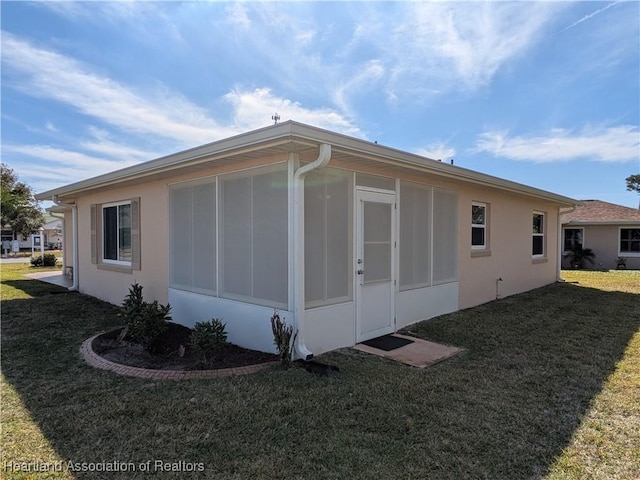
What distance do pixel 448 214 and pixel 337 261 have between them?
3246 mm

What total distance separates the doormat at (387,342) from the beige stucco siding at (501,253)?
2.72m

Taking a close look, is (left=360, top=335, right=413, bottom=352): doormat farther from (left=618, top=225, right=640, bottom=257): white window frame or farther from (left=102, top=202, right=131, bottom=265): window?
(left=618, top=225, right=640, bottom=257): white window frame

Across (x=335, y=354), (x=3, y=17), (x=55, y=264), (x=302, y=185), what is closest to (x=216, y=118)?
(x=3, y=17)

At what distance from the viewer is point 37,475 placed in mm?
2461

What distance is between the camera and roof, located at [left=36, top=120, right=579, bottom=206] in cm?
386

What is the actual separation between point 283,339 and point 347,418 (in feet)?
4.59

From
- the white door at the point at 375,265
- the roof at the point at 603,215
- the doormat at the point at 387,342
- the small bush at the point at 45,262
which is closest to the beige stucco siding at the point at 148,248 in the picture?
the white door at the point at 375,265

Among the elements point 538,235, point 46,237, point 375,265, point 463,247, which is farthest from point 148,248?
point 46,237

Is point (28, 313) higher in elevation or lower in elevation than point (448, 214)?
lower

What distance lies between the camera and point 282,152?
4477mm

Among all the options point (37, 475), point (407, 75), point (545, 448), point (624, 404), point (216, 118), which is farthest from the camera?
point (216, 118)

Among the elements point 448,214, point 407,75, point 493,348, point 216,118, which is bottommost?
point 493,348

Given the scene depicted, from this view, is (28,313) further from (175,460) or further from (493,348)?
(493,348)

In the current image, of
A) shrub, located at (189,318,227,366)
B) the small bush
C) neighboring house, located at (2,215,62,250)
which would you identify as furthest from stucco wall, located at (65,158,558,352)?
neighboring house, located at (2,215,62,250)
